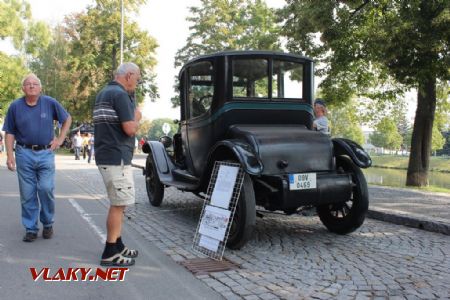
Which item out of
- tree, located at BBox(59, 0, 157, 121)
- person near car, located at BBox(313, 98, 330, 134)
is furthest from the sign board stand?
tree, located at BBox(59, 0, 157, 121)

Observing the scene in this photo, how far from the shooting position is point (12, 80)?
32031 mm

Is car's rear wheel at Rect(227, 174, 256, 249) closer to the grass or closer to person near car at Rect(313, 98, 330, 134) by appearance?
person near car at Rect(313, 98, 330, 134)

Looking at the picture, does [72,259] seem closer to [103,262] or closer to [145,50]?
[103,262]

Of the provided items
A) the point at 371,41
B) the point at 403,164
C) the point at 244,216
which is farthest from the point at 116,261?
the point at 403,164

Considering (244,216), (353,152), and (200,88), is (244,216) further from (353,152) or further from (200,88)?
(200,88)

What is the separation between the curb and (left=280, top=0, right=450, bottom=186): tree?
5.09m

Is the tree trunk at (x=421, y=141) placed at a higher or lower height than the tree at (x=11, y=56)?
lower

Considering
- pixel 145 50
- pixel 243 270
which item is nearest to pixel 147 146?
pixel 243 270

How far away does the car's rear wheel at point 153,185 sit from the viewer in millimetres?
8047

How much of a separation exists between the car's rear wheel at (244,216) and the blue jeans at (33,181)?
89.2 inches

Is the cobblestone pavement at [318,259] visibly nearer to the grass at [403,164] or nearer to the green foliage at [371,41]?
the green foliage at [371,41]

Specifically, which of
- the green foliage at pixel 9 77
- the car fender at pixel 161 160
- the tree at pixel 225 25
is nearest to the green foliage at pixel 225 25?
the tree at pixel 225 25

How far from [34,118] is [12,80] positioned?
3004 cm

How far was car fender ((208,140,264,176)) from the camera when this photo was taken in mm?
4926
